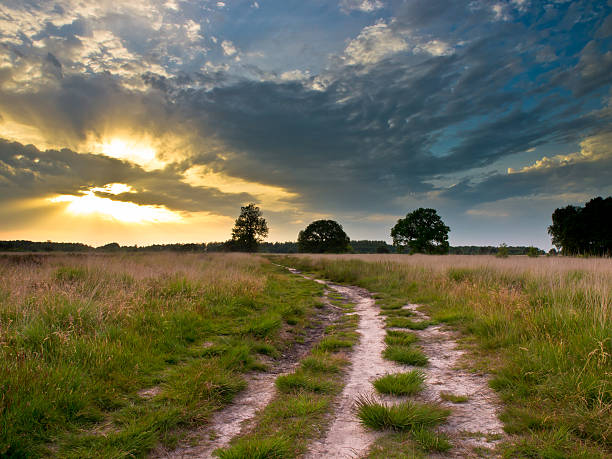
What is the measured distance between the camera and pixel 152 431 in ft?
11.1

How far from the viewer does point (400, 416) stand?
349cm

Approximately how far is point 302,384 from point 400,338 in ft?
10.6

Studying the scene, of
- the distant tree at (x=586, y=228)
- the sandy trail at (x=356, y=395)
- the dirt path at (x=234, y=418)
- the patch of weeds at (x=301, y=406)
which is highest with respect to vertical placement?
the distant tree at (x=586, y=228)

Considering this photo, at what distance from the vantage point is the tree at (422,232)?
52.3 meters

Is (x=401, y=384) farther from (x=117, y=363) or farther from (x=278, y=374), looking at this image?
(x=117, y=363)

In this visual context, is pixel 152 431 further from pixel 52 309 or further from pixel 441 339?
pixel 441 339

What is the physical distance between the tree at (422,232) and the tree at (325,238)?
2102 centimetres

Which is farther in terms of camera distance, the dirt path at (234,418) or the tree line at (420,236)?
the tree line at (420,236)

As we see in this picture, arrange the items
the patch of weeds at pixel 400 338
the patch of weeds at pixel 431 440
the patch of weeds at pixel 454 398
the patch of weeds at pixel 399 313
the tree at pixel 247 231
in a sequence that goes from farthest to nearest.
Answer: the tree at pixel 247 231 → the patch of weeds at pixel 399 313 → the patch of weeds at pixel 400 338 → the patch of weeds at pixel 454 398 → the patch of weeds at pixel 431 440

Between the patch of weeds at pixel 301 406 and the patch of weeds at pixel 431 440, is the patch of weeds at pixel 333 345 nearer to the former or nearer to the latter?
the patch of weeds at pixel 301 406

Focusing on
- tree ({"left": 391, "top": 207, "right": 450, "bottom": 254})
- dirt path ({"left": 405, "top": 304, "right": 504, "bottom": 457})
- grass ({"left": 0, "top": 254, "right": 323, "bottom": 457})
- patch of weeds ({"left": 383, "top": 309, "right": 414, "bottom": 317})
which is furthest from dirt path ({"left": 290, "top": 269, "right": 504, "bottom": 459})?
tree ({"left": 391, "top": 207, "right": 450, "bottom": 254})

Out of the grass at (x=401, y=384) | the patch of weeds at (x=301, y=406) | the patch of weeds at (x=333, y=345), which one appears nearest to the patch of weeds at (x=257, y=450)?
the patch of weeds at (x=301, y=406)

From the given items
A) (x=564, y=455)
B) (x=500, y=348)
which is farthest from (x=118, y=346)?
(x=500, y=348)

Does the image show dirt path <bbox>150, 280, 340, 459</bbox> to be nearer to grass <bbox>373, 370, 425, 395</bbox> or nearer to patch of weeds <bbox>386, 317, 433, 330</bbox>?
grass <bbox>373, 370, 425, 395</bbox>
